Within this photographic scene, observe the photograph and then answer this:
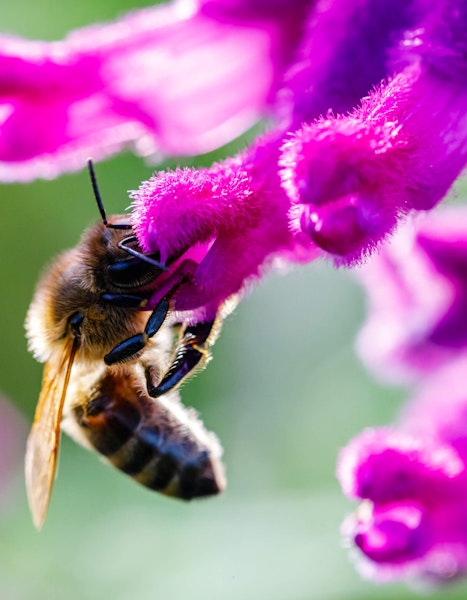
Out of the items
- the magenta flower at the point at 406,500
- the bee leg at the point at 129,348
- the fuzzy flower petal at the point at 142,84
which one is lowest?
the magenta flower at the point at 406,500

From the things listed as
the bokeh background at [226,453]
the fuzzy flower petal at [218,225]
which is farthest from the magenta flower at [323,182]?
the bokeh background at [226,453]

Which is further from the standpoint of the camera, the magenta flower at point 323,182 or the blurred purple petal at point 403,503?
the blurred purple petal at point 403,503

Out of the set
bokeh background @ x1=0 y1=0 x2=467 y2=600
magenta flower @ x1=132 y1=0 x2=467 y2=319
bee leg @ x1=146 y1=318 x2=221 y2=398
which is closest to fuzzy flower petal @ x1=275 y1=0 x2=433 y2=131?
magenta flower @ x1=132 y1=0 x2=467 y2=319

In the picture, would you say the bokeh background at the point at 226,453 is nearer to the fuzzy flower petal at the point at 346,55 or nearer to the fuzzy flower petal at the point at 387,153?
the fuzzy flower petal at the point at 346,55

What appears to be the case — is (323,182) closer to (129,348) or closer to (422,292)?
(129,348)

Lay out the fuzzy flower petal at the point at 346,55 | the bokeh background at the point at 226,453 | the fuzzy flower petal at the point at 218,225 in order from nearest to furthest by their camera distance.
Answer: the fuzzy flower petal at the point at 218,225 → the fuzzy flower petal at the point at 346,55 → the bokeh background at the point at 226,453

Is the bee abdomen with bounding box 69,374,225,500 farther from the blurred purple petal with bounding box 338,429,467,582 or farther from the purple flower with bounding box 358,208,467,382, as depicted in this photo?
the purple flower with bounding box 358,208,467,382
